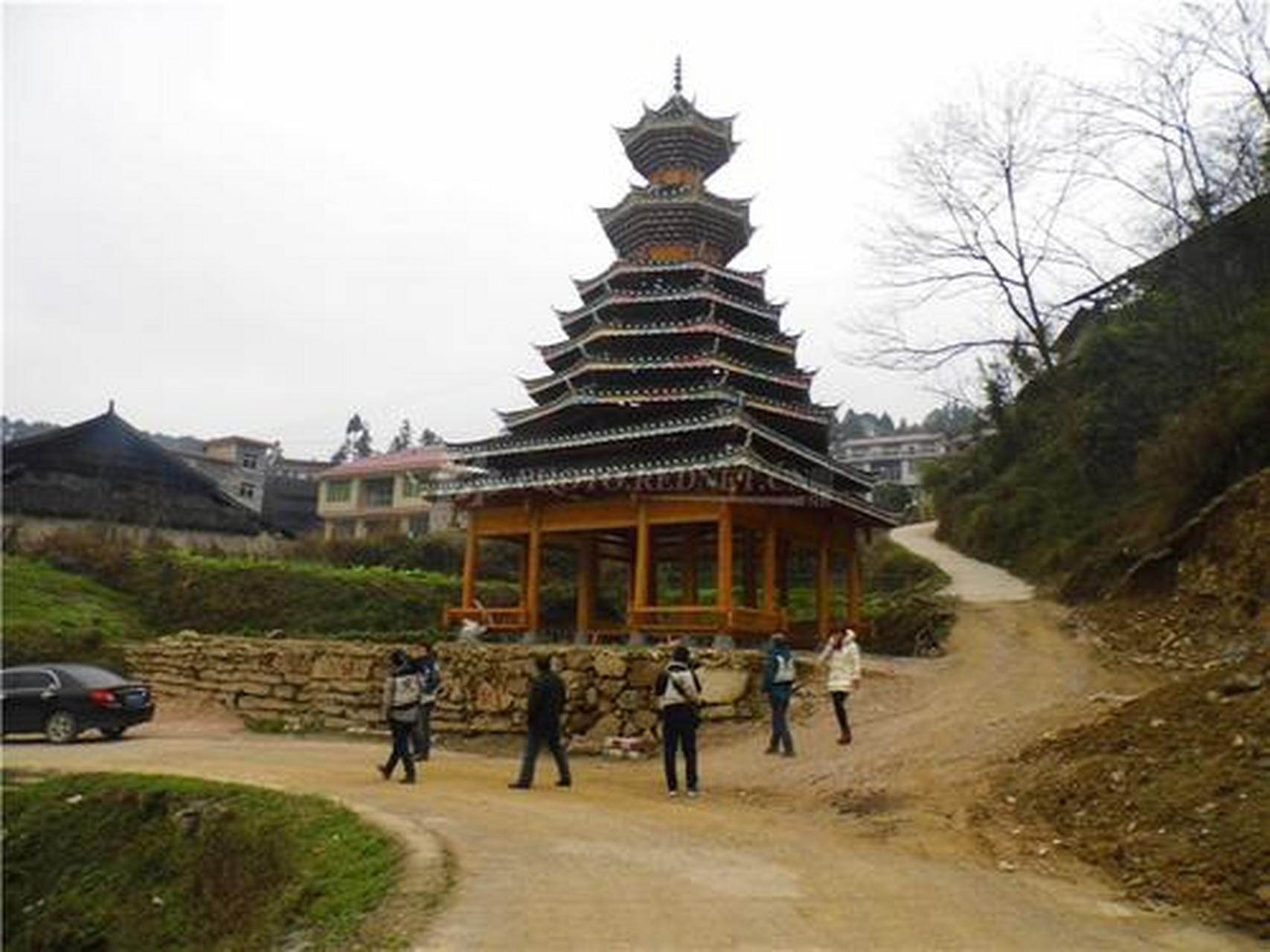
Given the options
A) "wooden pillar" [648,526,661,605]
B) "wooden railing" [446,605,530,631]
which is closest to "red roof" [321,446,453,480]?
"wooden pillar" [648,526,661,605]

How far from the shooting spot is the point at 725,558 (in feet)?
66.0

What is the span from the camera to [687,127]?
27.4 metres

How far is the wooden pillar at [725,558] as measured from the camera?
20.0 m

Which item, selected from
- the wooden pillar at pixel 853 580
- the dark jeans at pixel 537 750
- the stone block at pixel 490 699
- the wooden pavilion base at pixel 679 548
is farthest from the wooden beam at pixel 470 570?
the dark jeans at pixel 537 750

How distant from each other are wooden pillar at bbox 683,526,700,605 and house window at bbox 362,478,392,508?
40.4 m

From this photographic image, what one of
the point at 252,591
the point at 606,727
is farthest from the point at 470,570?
the point at 252,591

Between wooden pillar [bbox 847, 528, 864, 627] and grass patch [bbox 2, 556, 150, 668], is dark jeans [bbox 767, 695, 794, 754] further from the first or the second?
grass patch [bbox 2, 556, 150, 668]

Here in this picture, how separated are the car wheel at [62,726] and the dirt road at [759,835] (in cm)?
37

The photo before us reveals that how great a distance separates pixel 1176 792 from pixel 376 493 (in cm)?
5857

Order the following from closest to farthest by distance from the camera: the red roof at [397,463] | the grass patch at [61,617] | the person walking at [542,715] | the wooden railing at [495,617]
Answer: the person walking at [542,715] < the wooden railing at [495,617] < the grass patch at [61,617] < the red roof at [397,463]

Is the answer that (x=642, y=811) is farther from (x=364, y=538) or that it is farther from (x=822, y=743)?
(x=364, y=538)

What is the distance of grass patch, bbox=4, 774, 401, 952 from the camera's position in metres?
7.48

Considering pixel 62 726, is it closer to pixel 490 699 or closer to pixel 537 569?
pixel 490 699

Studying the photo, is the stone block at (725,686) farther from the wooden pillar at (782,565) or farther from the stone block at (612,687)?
the wooden pillar at (782,565)
